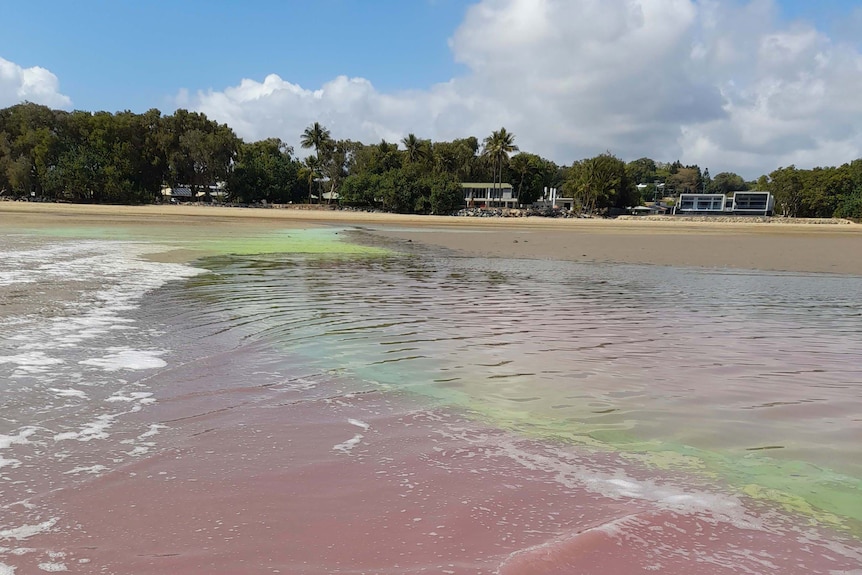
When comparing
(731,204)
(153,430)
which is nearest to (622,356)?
(153,430)

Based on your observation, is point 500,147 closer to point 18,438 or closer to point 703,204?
point 703,204

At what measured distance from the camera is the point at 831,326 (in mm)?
7895

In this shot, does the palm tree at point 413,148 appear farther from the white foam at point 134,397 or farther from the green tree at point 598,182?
the white foam at point 134,397

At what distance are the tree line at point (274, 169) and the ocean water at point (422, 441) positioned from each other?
75778mm

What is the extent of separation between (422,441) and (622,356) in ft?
10.5

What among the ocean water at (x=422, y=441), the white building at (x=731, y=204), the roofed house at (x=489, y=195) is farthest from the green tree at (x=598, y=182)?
the ocean water at (x=422, y=441)

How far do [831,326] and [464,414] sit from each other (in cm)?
653

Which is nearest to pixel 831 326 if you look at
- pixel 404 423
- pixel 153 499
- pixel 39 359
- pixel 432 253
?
pixel 404 423

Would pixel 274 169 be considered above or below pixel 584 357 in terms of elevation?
above

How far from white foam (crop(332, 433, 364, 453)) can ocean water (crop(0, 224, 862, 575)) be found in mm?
22

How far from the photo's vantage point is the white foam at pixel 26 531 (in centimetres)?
238

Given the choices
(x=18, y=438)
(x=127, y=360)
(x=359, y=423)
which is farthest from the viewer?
(x=127, y=360)

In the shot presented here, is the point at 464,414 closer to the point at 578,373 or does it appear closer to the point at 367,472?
the point at 367,472

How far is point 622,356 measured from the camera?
600 centimetres
